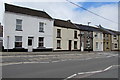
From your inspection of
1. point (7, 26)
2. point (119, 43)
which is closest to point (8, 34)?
point (7, 26)

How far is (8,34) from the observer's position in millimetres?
29438

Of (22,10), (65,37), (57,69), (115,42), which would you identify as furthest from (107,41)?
(57,69)

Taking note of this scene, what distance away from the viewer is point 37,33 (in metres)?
33.5

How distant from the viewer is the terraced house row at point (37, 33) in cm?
2975

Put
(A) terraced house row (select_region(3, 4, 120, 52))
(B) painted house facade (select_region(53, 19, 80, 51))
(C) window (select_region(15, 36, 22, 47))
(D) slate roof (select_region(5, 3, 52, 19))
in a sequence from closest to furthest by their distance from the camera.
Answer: (A) terraced house row (select_region(3, 4, 120, 52)) < (D) slate roof (select_region(5, 3, 52, 19)) < (C) window (select_region(15, 36, 22, 47)) < (B) painted house facade (select_region(53, 19, 80, 51))

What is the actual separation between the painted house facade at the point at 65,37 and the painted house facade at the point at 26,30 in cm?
197

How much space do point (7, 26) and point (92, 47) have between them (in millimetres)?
25167

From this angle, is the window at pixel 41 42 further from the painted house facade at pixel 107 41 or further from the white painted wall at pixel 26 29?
the painted house facade at pixel 107 41

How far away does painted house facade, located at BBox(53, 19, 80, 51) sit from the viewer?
37.9 meters

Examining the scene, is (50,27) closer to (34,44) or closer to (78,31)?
(34,44)

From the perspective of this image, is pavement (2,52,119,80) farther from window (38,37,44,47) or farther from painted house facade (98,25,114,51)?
painted house facade (98,25,114,51)

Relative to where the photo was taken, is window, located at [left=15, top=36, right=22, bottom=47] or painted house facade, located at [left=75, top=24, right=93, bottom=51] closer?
window, located at [left=15, top=36, right=22, bottom=47]

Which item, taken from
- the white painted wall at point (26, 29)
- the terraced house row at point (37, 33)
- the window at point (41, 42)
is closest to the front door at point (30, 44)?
the terraced house row at point (37, 33)

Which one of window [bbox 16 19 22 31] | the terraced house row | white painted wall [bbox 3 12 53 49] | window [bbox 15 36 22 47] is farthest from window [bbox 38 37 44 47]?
window [bbox 16 19 22 31]
